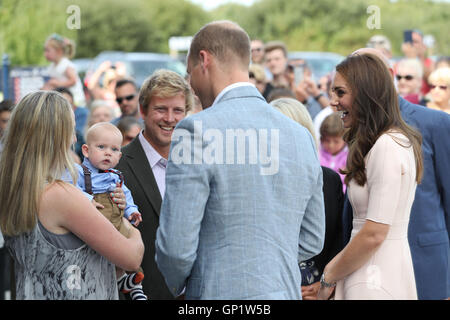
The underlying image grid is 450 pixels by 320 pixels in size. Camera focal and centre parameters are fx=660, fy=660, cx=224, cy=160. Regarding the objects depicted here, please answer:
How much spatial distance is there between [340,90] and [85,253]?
1.60 metres

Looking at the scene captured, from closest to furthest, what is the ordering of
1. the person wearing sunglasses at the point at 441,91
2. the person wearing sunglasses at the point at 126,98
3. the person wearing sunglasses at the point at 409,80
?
the person wearing sunglasses at the point at 441,91 → the person wearing sunglasses at the point at 126,98 → the person wearing sunglasses at the point at 409,80

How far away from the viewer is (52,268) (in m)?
2.90

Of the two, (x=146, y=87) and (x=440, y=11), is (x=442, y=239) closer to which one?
(x=146, y=87)

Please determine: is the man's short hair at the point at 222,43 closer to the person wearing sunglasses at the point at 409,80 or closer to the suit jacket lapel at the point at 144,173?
the suit jacket lapel at the point at 144,173

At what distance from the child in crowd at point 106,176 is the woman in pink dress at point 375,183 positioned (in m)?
1.07

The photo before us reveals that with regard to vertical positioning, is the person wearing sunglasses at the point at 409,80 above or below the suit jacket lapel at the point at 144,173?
above

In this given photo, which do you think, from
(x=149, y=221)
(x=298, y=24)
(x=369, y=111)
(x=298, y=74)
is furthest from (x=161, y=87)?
(x=298, y=24)

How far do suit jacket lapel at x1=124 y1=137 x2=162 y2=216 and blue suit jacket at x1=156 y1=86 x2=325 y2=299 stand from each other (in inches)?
48.6

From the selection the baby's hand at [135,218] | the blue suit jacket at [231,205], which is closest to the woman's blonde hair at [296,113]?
the baby's hand at [135,218]

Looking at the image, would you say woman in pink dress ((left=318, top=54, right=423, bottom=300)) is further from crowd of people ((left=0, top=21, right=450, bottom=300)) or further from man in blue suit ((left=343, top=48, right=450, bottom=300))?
man in blue suit ((left=343, top=48, right=450, bottom=300))

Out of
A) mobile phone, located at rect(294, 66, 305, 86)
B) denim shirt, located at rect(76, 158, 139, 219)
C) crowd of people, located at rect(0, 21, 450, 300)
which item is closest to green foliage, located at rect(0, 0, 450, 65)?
mobile phone, located at rect(294, 66, 305, 86)

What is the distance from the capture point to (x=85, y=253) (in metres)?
2.97

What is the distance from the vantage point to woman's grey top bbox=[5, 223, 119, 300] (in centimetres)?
287
